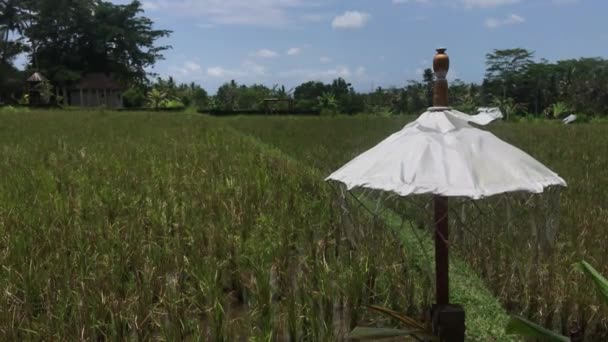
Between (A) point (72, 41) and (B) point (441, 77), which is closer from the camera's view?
(B) point (441, 77)

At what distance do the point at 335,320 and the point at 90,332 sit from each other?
0.81m

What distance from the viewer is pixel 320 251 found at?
2.79m

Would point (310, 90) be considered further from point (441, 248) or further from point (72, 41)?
point (441, 248)

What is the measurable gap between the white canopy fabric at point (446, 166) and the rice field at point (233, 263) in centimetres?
60

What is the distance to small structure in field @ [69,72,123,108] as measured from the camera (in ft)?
127

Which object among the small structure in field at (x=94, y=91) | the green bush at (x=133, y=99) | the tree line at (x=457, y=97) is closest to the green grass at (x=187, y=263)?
the tree line at (x=457, y=97)

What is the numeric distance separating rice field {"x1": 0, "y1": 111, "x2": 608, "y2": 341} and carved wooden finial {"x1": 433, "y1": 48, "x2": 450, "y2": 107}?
25.8 inches

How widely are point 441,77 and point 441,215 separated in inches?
16.3

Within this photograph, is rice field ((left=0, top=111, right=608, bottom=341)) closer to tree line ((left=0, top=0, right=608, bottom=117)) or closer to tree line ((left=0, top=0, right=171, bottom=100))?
tree line ((left=0, top=0, right=608, bottom=117))

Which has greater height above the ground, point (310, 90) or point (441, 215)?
point (310, 90)

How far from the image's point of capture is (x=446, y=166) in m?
1.54

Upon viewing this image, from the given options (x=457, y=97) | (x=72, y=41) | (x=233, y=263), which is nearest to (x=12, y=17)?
(x=72, y=41)

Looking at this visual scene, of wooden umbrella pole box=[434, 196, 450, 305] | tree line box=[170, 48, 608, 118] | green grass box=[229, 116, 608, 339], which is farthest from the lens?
tree line box=[170, 48, 608, 118]

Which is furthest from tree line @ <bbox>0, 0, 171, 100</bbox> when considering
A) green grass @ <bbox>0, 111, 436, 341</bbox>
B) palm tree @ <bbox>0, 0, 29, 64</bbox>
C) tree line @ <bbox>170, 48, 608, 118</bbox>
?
green grass @ <bbox>0, 111, 436, 341</bbox>
